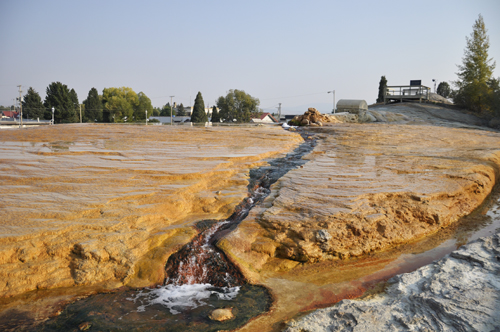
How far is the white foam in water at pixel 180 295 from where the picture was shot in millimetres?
3113

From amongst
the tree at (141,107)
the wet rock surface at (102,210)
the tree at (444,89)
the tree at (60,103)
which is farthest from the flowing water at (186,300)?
the tree at (141,107)

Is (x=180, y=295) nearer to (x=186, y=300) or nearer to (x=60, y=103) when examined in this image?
(x=186, y=300)

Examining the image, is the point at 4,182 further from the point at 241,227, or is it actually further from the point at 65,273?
the point at 241,227

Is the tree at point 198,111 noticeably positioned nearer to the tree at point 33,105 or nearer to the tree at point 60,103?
the tree at point 60,103

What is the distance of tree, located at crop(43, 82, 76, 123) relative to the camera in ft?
142

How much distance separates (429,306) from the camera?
2.84m

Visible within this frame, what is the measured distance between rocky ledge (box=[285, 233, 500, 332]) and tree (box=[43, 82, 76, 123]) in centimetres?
4693

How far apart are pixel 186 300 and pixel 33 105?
164 ft

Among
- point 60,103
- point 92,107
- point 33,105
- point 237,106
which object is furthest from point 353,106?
point 33,105

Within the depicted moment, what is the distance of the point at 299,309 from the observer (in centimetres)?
306

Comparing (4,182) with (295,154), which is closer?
(4,182)

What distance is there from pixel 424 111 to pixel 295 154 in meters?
16.9

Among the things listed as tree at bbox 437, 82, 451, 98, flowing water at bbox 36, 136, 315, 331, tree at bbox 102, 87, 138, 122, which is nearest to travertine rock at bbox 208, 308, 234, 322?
flowing water at bbox 36, 136, 315, 331

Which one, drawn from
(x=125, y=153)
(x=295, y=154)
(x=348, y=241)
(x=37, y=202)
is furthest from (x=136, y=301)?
(x=295, y=154)
